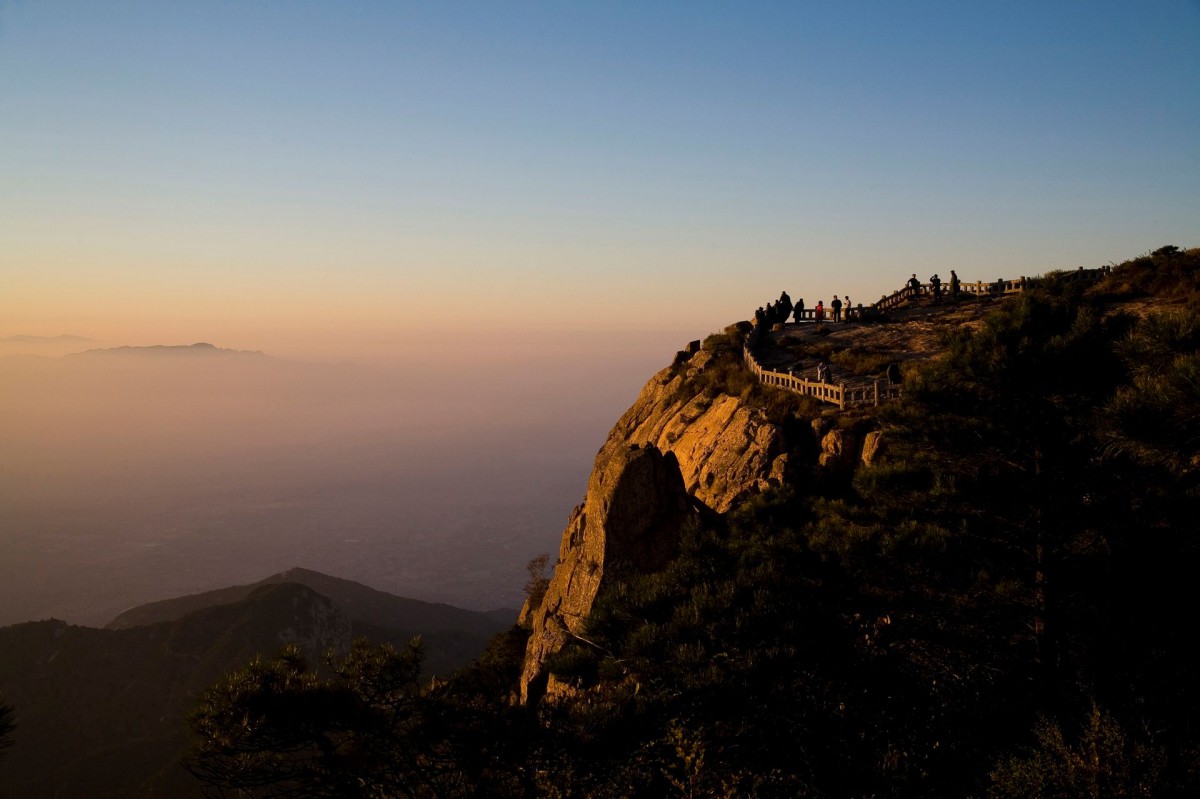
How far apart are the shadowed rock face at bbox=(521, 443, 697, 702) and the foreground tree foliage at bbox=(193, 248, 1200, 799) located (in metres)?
8.23


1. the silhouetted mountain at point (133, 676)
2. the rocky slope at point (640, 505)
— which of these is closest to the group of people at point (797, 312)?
the rocky slope at point (640, 505)

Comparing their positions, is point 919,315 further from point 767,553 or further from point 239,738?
point 239,738

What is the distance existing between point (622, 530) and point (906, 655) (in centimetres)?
1137

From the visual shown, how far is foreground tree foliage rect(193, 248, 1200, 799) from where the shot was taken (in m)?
13.3

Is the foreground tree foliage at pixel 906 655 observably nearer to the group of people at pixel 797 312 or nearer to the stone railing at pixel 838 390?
Result: the stone railing at pixel 838 390

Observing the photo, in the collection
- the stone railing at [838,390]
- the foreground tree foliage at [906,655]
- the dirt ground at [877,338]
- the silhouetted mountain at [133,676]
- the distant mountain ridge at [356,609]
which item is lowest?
the distant mountain ridge at [356,609]

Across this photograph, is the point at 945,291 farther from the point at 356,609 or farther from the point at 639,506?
the point at 356,609

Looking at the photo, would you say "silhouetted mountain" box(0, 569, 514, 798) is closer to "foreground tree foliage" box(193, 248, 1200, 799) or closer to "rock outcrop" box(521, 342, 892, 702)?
"rock outcrop" box(521, 342, 892, 702)

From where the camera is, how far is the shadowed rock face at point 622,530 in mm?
25031

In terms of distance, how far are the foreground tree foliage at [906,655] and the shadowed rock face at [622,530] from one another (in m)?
8.23

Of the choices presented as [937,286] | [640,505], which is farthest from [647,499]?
[937,286]

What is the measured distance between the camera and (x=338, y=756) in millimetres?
16078

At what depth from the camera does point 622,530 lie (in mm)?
25297

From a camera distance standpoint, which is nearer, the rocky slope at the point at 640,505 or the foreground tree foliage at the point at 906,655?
the foreground tree foliage at the point at 906,655
